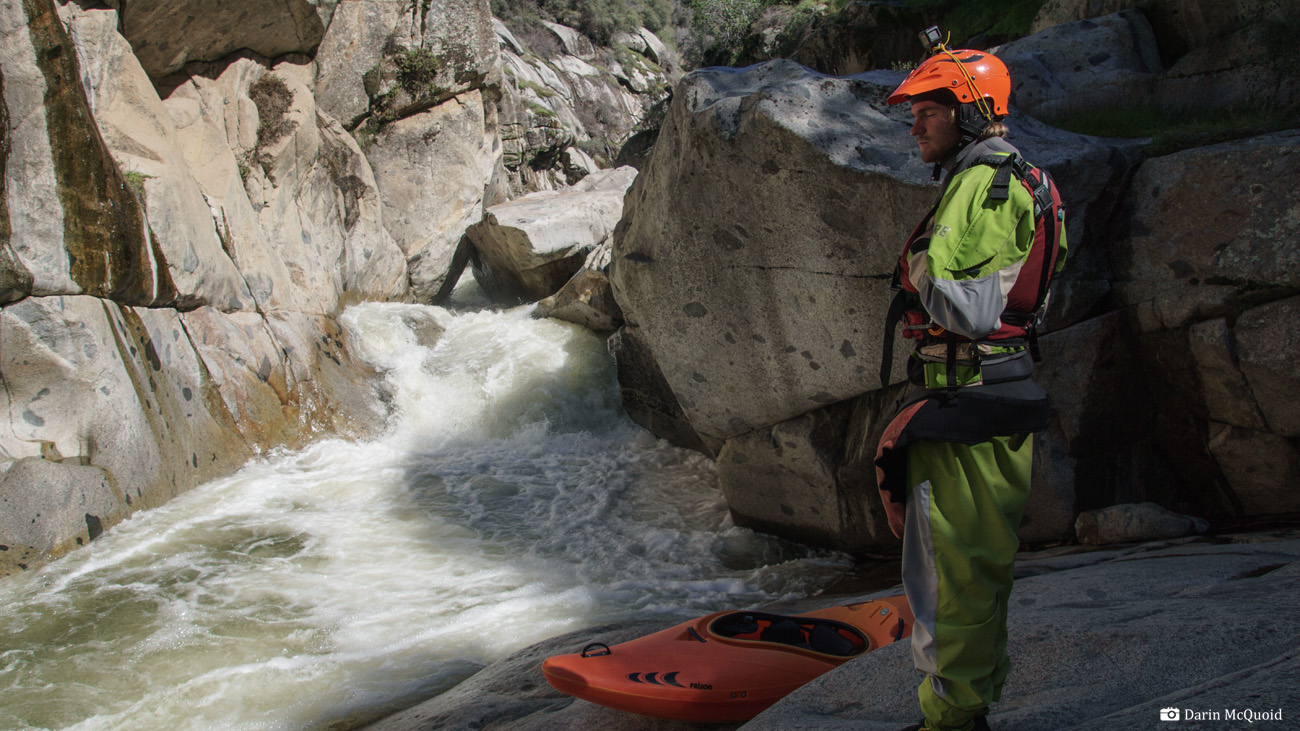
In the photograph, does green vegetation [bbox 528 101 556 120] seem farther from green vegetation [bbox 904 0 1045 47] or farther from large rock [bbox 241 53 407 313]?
green vegetation [bbox 904 0 1045 47]

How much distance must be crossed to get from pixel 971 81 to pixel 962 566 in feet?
3.86

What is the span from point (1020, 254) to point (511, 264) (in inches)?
419

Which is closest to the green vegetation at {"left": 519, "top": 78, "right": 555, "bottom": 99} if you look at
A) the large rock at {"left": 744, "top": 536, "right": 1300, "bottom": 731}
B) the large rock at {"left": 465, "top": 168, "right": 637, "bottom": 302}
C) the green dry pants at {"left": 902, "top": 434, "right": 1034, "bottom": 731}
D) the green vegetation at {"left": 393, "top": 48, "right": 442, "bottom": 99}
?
the green vegetation at {"left": 393, "top": 48, "right": 442, "bottom": 99}

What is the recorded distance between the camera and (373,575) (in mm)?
4828

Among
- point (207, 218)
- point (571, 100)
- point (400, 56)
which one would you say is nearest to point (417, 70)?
point (400, 56)

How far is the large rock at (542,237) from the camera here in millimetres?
11172

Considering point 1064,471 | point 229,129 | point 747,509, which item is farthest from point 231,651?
point 229,129

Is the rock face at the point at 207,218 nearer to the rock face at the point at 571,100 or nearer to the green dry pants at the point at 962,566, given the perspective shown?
the rock face at the point at 571,100

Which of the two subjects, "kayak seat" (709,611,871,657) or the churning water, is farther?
the churning water

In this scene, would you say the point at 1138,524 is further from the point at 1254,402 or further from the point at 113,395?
the point at 113,395

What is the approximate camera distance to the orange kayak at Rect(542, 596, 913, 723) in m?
2.46

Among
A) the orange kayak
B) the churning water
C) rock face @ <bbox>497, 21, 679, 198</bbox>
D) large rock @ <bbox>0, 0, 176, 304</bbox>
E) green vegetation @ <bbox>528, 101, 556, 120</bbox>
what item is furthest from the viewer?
green vegetation @ <bbox>528, 101, 556, 120</bbox>

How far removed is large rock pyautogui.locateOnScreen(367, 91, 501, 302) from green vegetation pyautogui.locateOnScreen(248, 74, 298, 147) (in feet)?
8.15
